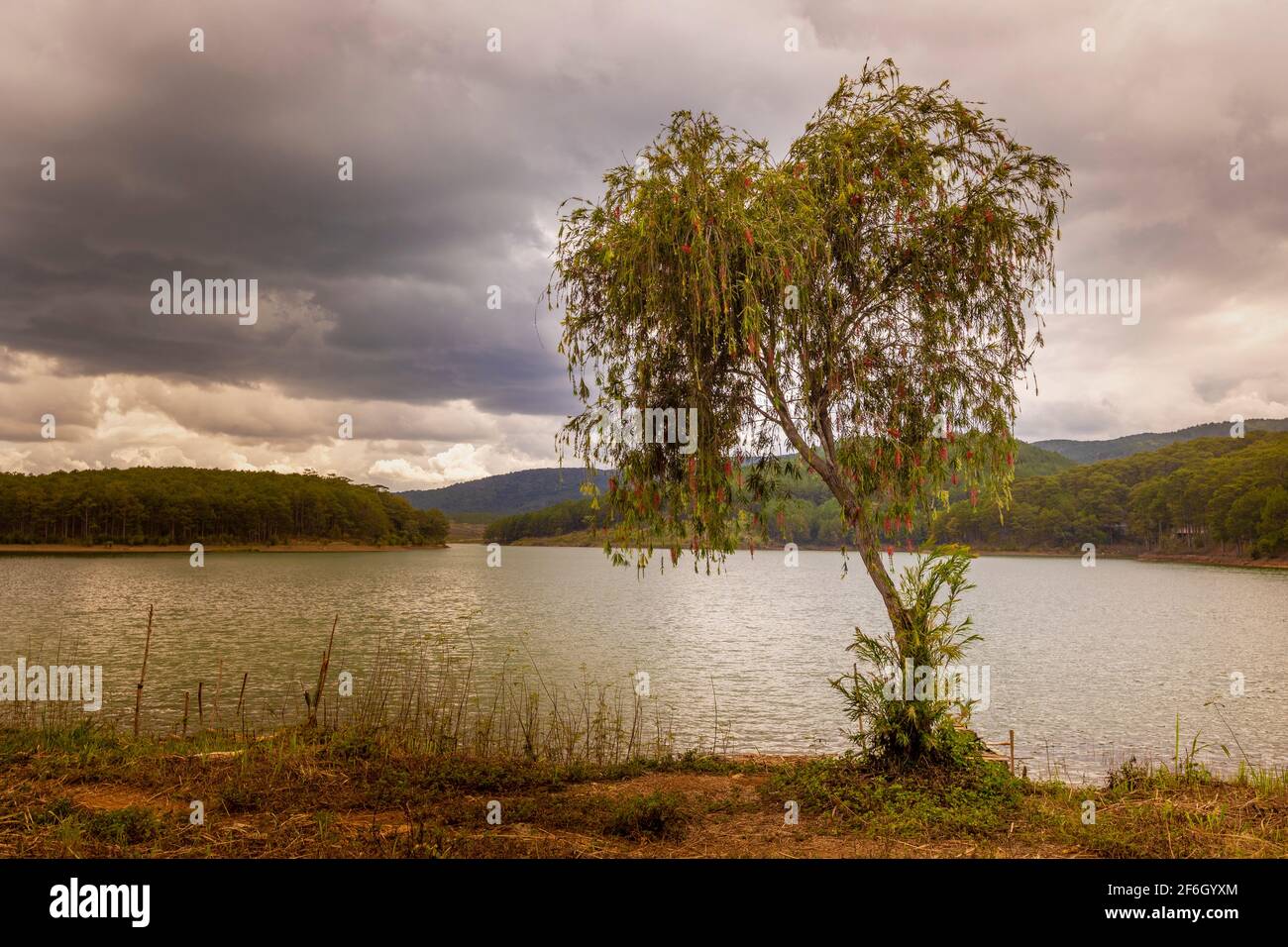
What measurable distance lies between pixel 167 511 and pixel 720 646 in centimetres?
13167

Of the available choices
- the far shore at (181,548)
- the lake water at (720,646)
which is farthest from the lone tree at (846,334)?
the far shore at (181,548)

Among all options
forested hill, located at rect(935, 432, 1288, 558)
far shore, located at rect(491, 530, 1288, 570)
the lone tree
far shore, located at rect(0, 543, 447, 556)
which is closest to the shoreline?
the lone tree

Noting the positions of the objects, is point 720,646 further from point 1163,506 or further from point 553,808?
point 1163,506

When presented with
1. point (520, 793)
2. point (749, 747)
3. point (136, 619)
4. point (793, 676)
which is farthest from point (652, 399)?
point (136, 619)

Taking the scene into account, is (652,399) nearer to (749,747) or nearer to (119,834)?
(119,834)

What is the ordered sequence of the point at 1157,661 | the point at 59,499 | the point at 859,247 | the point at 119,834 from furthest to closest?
the point at 59,499
the point at 1157,661
the point at 859,247
the point at 119,834

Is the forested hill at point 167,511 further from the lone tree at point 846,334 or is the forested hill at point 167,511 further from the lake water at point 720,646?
the lone tree at point 846,334

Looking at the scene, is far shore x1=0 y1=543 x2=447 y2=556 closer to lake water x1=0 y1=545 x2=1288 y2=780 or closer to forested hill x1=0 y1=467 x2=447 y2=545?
forested hill x1=0 y1=467 x2=447 y2=545

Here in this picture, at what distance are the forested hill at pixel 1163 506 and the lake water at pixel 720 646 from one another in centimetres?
3906

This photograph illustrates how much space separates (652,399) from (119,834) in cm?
789

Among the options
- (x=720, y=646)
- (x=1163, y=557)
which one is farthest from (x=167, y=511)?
(x=1163, y=557)

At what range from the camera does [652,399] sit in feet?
36.5

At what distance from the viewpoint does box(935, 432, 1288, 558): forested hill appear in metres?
106
